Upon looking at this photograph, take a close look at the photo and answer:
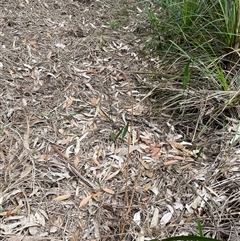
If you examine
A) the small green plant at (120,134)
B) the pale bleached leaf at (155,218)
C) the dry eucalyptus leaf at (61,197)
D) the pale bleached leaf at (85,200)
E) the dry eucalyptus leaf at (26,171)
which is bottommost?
the pale bleached leaf at (155,218)

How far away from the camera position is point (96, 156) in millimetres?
1600

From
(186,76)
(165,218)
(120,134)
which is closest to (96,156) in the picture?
(120,134)

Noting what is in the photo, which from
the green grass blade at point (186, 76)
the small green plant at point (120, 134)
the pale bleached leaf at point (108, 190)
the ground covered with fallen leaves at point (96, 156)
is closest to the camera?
the ground covered with fallen leaves at point (96, 156)

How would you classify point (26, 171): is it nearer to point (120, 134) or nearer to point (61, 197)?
point (61, 197)

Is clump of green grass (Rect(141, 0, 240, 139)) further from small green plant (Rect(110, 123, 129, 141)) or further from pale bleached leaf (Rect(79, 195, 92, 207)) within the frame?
pale bleached leaf (Rect(79, 195, 92, 207))

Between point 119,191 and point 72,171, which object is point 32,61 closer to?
point 72,171

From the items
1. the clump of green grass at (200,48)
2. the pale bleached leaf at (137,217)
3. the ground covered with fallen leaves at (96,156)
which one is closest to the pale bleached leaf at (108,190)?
the ground covered with fallen leaves at (96,156)

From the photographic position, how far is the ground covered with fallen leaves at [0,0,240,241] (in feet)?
4.42

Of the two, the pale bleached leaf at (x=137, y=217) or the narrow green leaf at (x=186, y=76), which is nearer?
the pale bleached leaf at (x=137, y=217)

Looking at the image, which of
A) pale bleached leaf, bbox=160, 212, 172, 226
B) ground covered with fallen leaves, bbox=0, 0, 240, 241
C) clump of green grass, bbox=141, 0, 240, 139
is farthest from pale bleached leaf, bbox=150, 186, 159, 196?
clump of green grass, bbox=141, 0, 240, 139

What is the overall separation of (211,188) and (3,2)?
1.94 m

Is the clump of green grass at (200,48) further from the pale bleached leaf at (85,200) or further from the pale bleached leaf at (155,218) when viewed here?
the pale bleached leaf at (85,200)

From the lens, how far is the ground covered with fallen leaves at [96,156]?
1.35 metres

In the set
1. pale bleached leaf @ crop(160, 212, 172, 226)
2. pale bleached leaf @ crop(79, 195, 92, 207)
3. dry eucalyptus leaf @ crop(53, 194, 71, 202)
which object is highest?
dry eucalyptus leaf @ crop(53, 194, 71, 202)
